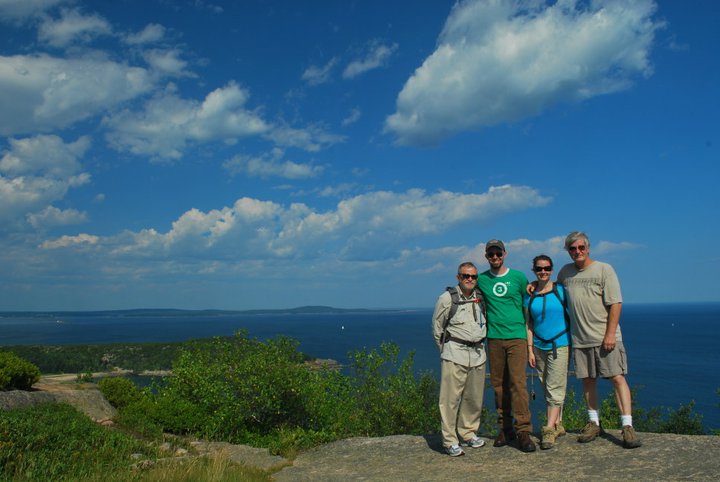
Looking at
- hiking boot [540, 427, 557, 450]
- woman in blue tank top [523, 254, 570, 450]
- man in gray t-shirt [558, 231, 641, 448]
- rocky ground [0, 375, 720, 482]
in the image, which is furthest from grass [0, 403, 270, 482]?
man in gray t-shirt [558, 231, 641, 448]

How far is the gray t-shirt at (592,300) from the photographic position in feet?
19.9

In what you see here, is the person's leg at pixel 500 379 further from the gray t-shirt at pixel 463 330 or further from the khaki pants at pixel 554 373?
the khaki pants at pixel 554 373

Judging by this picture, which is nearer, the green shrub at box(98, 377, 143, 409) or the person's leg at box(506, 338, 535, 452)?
the person's leg at box(506, 338, 535, 452)

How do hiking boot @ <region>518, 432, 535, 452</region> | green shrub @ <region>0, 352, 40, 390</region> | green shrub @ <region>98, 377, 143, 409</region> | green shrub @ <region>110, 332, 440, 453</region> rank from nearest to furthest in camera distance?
1. hiking boot @ <region>518, 432, 535, 452</region>
2. green shrub @ <region>110, 332, 440, 453</region>
3. green shrub @ <region>0, 352, 40, 390</region>
4. green shrub @ <region>98, 377, 143, 409</region>

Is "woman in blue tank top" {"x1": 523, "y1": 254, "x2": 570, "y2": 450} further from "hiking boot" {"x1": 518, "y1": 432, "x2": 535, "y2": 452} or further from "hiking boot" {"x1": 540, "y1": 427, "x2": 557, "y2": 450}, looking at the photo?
"hiking boot" {"x1": 518, "y1": 432, "x2": 535, "y2": 452}

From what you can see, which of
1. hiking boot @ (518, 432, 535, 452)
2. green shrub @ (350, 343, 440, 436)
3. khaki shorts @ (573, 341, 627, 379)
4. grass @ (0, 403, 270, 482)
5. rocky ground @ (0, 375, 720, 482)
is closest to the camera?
rocky ground @ (0, 375, 720, 482)

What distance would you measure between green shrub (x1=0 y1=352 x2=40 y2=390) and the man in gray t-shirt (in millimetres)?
10662

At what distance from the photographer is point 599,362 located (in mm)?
6129

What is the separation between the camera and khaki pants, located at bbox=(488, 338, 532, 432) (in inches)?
250

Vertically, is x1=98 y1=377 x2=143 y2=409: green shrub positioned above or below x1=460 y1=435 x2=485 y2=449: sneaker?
below

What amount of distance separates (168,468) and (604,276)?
548 centimetres

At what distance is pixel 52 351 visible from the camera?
82500 mm

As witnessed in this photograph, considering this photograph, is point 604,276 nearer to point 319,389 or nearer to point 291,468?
point 291,468

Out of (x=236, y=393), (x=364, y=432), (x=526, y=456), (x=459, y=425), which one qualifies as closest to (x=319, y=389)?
(x=236, y=393)
